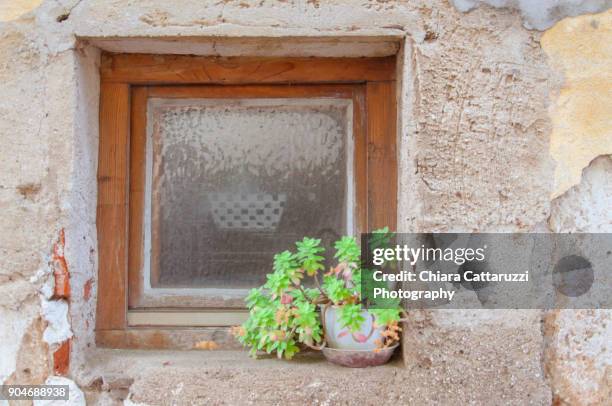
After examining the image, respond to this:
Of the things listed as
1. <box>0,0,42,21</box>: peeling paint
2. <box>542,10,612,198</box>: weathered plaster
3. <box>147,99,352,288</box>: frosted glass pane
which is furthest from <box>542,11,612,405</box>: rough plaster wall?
<box>0,0,42,21</box>: peeling paint

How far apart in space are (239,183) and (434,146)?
70cm

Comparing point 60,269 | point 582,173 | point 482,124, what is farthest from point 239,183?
point 582,173

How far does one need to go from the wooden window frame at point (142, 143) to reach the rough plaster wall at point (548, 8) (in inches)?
16.9

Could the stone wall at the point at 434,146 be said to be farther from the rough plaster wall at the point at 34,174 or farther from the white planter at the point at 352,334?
the white planter at the point at 352,334

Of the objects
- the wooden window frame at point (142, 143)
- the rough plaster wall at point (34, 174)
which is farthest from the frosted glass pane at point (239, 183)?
the rough plaster wall at point (34, 174)

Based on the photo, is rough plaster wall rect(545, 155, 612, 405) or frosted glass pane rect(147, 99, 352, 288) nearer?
rough plaster wall rect(545, 155, 612, 405)

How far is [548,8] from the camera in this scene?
1762 millimetres

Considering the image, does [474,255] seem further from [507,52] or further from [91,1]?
[91,1]

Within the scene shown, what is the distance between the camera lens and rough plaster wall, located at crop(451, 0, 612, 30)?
5.78 ft

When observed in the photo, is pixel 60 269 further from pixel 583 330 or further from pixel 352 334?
pixel 583 330

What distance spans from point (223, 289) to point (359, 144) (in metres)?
0.69

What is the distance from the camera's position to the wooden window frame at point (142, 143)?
198 centimetres

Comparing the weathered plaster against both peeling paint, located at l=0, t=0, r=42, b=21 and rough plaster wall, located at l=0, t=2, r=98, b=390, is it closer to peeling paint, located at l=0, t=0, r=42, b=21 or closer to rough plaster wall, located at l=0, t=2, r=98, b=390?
rough plaster wall, located at l=0, t=2, r=98, b=390

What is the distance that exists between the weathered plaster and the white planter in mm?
671
